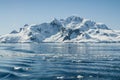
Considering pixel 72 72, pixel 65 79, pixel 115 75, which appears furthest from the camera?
pixel 72 72

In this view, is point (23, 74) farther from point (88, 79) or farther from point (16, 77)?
point (88, 79)

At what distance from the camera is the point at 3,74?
6938 cm

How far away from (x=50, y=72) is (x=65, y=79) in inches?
426

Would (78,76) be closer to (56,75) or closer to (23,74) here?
(56,75)

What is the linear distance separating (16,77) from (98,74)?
19388 millimetres

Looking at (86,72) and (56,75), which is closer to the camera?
(56,75)

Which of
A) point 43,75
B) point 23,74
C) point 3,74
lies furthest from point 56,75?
point 3,74

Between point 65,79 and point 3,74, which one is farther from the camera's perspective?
point 3,74

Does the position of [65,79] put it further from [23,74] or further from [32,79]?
[23,74]

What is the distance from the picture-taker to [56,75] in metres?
66.2

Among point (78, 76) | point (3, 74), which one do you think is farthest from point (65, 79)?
point (3, 74)

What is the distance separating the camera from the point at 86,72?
70562 mm

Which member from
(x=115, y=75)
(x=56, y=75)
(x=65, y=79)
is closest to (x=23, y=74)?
(x=56, y=75)

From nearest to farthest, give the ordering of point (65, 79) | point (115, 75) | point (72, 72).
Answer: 1. point (65, 79)
2. point (115, 75)
3. point (72, 72)
